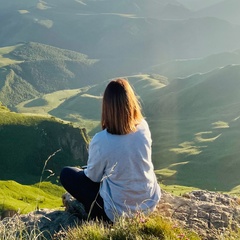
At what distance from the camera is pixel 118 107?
9852mm

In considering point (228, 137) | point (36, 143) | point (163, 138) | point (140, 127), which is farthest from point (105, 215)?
point (163, 138)

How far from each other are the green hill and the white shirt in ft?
346

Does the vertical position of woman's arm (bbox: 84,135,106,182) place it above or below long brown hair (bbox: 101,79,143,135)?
below

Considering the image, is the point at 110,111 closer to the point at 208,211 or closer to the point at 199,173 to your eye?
the point at 208,211

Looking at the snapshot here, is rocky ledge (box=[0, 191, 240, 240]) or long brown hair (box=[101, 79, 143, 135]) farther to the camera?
rocky ledge (box=[0, 191, 240, 240])

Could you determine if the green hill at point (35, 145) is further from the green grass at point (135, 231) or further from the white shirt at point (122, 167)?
the green grass at point (135, 231)

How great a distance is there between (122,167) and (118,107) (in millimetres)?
1544

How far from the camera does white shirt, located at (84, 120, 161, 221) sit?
1025 cm

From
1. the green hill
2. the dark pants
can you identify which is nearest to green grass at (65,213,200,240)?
the dark pants

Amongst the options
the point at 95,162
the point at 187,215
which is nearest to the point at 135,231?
the point at 95,162

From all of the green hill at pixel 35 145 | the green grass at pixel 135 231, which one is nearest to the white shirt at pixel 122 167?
the green grass at pixel 135 231

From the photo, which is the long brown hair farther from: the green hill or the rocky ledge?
the green hill

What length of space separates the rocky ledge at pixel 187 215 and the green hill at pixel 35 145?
102464 millimetres

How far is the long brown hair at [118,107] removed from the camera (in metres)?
9.87
